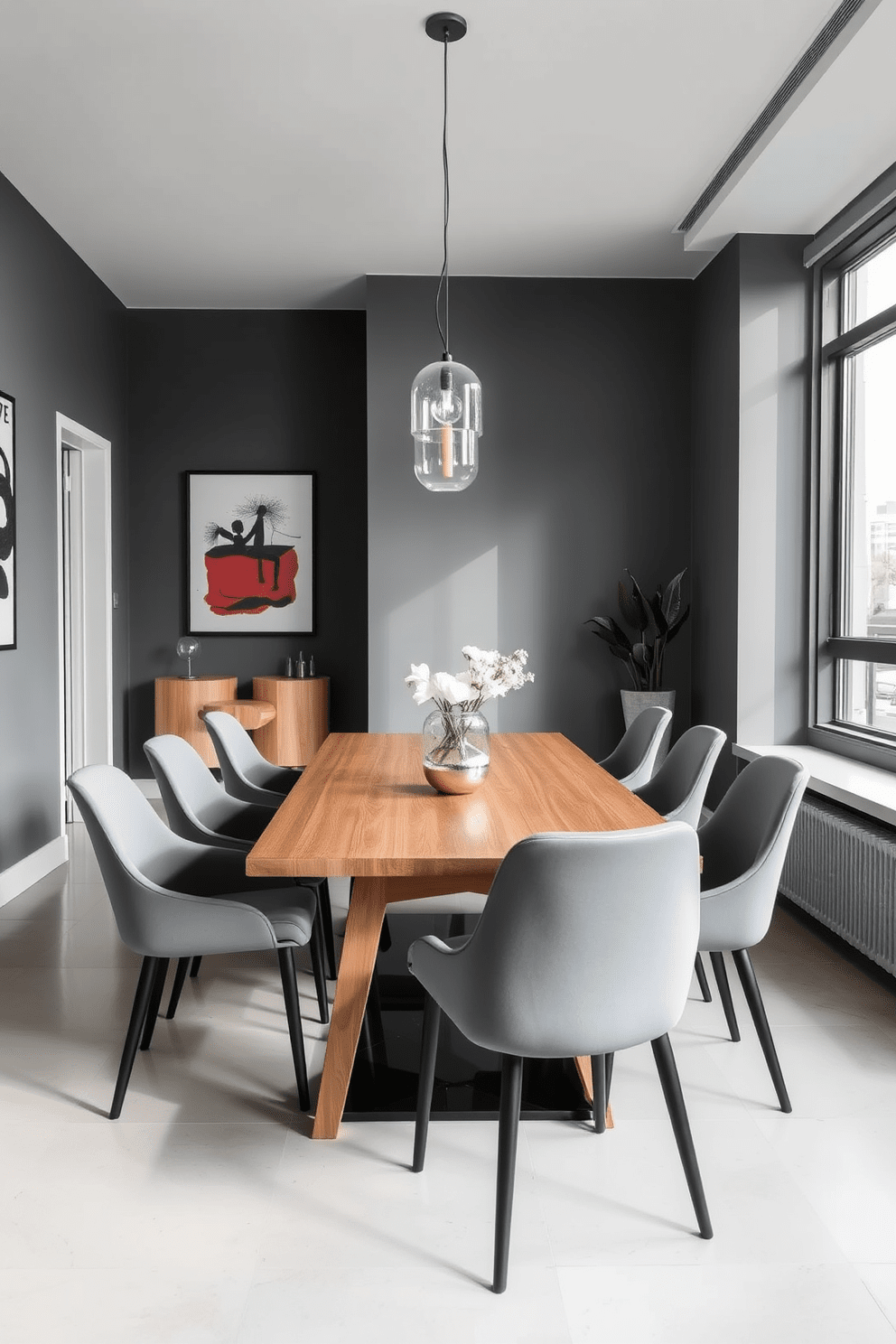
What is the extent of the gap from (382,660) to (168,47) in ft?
10.1

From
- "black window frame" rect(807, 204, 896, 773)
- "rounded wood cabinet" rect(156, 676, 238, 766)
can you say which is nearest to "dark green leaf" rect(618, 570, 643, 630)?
"black window frame" rect(807, 204, 896, 773)

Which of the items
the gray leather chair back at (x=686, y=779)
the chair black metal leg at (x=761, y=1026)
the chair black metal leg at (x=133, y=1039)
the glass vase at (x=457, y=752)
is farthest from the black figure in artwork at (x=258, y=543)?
the chair black metal leg at (x=761, y=1026)

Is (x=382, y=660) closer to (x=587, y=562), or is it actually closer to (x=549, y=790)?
(x=587, y=562)

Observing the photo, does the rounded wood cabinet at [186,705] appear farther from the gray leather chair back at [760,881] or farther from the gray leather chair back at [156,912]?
the gray leather chair back at [760,881]

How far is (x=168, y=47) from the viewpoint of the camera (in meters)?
3.26

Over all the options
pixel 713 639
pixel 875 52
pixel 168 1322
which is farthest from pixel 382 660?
pixel 168 1322

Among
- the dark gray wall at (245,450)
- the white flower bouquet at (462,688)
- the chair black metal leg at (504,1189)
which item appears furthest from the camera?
the dark gray wall at (245,450)

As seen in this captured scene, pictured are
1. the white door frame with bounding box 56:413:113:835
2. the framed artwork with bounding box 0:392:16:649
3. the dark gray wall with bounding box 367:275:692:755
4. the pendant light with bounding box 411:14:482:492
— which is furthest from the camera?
the white door frame with bounding box 56:413:113:835

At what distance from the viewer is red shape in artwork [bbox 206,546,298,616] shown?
621 cm

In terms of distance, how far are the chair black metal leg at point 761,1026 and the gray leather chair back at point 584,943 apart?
693 mm

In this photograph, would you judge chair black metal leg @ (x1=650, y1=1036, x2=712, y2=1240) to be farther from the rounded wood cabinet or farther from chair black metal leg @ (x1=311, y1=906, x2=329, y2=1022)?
the rounded wood cabinet

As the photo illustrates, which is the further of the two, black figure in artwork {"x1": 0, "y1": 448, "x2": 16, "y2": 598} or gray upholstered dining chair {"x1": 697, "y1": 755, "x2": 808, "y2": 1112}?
black figure in artwork {"x1": 0, "y1": 448, "x2": 16, "y2": 598}

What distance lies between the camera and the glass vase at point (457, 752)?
2.74 metres

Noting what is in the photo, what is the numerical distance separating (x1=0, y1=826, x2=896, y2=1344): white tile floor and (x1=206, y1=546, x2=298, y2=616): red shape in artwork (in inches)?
138
